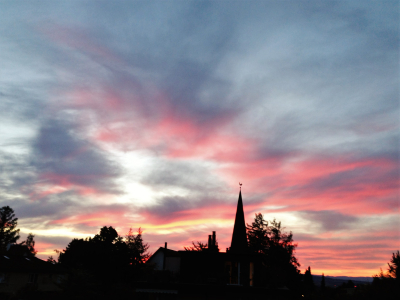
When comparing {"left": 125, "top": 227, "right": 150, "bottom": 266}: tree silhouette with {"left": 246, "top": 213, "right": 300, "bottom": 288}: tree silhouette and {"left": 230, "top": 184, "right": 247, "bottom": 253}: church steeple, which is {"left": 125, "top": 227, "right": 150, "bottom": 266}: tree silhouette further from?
{"left": 246, "top": 213, "right": 300, "bottom": 288}: tree silhouette

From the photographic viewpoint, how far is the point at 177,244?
79125mm

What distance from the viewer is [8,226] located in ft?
→ 322

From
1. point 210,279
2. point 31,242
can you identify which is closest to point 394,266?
point 210,279

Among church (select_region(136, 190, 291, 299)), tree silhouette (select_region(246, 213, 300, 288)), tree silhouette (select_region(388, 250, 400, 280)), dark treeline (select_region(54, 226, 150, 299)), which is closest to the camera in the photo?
tree silhouette (select_region(388, 250, 400, 280))

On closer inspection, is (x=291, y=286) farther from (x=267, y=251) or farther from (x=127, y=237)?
(x=127, y=237)

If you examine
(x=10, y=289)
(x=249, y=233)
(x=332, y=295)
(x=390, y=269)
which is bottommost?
(x=10, y=289)

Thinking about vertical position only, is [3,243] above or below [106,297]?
above

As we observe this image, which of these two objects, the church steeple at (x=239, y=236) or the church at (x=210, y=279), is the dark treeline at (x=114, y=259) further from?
the church steeple at (x=239, y=236)

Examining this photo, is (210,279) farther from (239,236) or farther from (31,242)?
(31,242)

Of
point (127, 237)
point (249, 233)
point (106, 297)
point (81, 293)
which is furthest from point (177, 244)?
point (81, 293)

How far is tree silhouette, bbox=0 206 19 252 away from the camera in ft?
312

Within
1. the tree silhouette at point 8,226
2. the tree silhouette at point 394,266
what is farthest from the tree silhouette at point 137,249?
the tree silhouette at point 8,226

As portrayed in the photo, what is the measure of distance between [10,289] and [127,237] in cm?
1882

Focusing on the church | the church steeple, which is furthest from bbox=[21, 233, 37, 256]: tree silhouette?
the church
